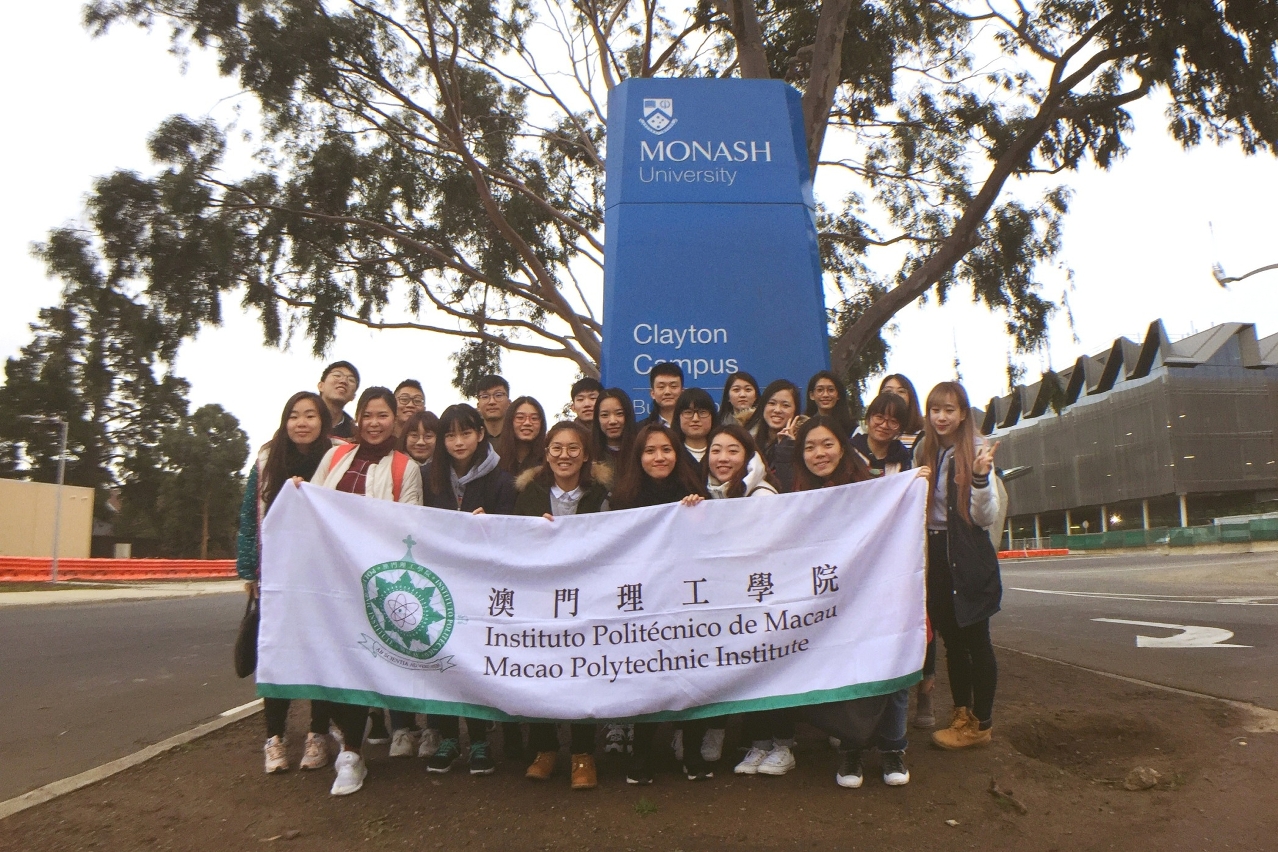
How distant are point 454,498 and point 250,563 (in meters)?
0.94

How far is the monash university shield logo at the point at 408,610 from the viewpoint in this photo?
415 centimetres

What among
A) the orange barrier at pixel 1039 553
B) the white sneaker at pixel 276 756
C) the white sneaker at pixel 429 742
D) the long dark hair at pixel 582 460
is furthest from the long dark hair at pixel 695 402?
the orange barrier at pixel 1039 553

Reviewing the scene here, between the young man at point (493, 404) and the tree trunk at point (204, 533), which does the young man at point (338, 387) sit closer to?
the young man at point (493, 404)

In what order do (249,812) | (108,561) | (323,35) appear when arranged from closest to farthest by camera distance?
(249,812) → (323,35) → (108,561)

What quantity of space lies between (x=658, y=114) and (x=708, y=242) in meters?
1.11

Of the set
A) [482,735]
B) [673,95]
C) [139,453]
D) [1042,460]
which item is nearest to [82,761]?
[482,735]

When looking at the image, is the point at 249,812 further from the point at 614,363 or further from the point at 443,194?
the point at 443,194

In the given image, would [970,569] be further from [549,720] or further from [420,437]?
[420,437]

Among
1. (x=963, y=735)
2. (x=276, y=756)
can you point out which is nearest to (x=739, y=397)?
(x=963, y=735)

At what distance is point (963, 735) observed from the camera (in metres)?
4.31

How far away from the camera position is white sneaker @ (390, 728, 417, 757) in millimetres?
4531

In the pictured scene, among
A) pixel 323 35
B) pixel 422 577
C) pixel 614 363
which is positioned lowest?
pixel 422 577

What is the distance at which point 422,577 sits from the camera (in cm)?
423

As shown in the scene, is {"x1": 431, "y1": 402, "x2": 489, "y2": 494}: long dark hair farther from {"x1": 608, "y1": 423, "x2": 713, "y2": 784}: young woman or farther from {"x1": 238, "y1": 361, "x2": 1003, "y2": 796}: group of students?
{"x1": 608, "y1": 423, "x2": 713, "y2": 784}: young woman
